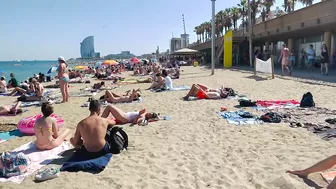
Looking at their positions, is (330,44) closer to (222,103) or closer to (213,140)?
(222,103)

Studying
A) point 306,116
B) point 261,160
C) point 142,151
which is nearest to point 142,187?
point 142,151

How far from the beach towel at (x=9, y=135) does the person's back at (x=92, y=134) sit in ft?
8.23

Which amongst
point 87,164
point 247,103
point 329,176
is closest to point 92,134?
point 87,164

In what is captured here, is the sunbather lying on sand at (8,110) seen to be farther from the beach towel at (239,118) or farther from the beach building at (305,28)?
the beach building at (305,28)

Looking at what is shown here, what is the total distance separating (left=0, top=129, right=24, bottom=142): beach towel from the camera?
600 cm

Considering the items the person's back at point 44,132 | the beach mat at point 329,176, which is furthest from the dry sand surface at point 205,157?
the person's back at point 44,132

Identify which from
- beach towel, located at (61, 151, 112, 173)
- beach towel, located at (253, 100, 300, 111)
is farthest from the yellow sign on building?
beach towel, located at (61, 151, 112, 173)

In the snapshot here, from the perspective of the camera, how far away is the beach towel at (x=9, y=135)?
19.7 ft

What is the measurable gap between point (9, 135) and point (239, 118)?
4914 mm

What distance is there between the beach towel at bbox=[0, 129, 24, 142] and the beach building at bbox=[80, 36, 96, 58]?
473 ft

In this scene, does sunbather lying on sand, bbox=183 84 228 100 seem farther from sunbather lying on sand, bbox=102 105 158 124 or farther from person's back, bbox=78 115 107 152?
person's back, bbox=78 115 107 152

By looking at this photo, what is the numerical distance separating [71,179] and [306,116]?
499 centimetres

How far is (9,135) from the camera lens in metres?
6.21

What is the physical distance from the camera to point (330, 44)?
1778cm
